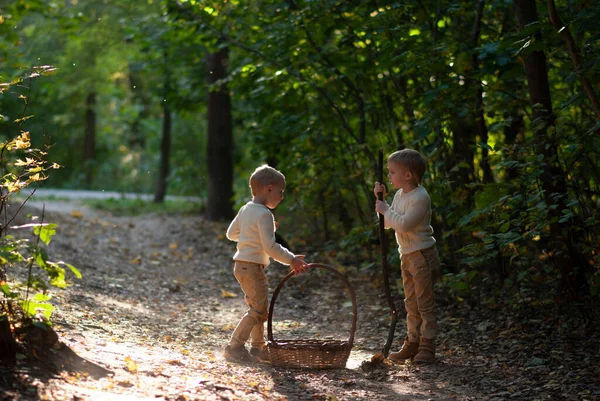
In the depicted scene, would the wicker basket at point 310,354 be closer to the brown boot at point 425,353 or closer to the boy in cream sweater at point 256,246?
the boy in cream sweater at point 256,246

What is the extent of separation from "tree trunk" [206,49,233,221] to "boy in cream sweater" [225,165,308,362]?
30.5 ft

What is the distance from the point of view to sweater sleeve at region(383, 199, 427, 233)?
A: 5422mm

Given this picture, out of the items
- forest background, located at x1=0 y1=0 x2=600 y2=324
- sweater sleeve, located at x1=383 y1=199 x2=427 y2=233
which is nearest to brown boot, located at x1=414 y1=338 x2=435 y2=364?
forest background, located at x1=0 y1=0 x2=600 y2=324

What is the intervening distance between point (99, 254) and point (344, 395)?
707 cm

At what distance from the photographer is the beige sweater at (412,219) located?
543 centimetres

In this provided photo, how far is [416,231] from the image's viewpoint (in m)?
5.56

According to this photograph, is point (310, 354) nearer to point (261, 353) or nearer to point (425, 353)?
point (261, 353)

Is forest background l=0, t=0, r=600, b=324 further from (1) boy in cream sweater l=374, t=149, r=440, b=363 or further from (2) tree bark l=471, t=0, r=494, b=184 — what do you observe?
(1) boy in cream sweater l=374, t=149, r=440, b=363

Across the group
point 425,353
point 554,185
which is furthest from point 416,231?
point 554,185

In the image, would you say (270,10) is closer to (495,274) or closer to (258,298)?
→ (495,274)

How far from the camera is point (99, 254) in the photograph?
10.9 m

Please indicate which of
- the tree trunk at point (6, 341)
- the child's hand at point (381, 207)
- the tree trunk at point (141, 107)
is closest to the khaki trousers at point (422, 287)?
the child's hand at point (381, 207)

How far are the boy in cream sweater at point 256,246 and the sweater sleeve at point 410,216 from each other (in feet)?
2.44

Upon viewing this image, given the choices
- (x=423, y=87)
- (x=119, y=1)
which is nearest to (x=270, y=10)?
(x=423, y=87)
